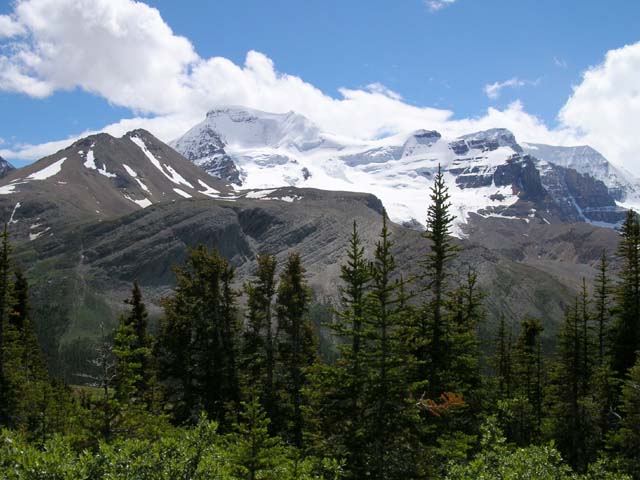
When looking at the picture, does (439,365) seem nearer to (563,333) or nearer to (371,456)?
(371,456)

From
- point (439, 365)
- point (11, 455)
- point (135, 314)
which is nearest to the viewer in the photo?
point (11, 455)

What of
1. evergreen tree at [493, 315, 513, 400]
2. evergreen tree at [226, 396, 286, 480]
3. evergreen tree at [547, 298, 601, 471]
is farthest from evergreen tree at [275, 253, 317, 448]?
evergreen tree at [493, 315, 513, 400]

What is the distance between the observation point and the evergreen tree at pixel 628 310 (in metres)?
38.8

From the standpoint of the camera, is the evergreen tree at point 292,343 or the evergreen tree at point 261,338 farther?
the evergreen tree at point 261,338

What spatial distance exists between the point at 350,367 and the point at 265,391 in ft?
56.5

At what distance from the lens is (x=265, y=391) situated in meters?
38.7

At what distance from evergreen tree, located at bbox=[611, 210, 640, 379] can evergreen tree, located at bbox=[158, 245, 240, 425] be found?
89.3 feet

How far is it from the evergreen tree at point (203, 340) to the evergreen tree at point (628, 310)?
27.2m

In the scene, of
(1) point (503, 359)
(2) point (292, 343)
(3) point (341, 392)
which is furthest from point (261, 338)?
(1) point (503, 359)

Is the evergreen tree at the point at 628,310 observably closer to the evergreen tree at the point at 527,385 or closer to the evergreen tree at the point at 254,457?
the evergreen tree at the point at 527,385

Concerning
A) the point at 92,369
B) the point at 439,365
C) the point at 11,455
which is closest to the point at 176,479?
the point at 11,455

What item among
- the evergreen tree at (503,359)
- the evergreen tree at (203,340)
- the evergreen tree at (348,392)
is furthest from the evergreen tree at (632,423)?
the evergreen tree at (203,340)

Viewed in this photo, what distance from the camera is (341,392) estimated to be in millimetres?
23406

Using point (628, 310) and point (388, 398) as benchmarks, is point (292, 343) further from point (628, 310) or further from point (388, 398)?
point (628, 310)
